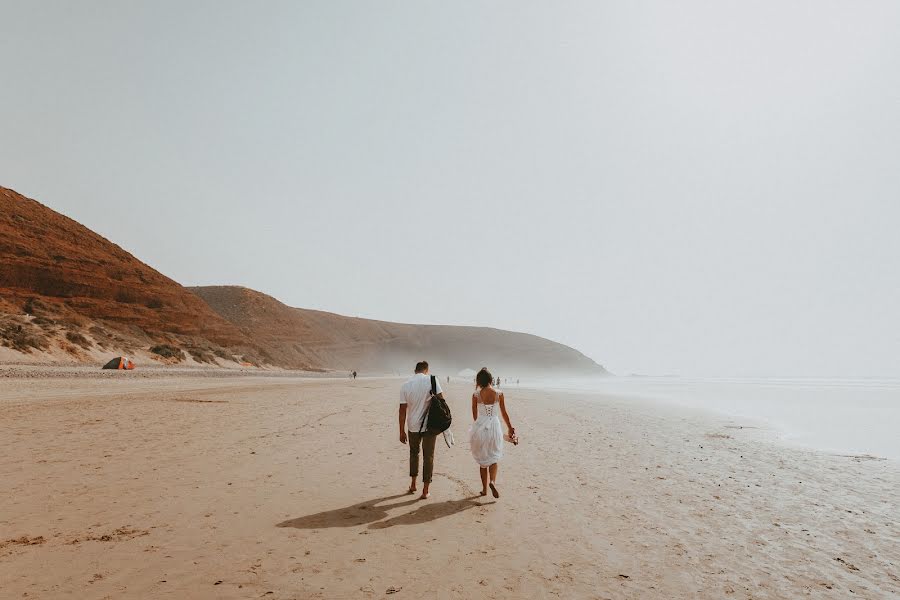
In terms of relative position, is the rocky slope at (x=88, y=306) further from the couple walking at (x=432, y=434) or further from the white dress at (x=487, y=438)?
the white dress at (x=487, y=438)

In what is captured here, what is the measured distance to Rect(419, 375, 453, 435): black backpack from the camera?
7.89m

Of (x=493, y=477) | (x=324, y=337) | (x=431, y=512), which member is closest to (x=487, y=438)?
(x=493, y=477)

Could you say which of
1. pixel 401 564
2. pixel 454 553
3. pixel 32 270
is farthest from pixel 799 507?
pixel 32 270

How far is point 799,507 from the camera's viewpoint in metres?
8.30

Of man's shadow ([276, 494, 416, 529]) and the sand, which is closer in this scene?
the sand

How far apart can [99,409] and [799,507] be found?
789 inches

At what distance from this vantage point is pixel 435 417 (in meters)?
7.88

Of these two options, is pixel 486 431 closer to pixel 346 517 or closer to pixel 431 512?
pixel 431 512

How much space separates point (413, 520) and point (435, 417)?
5.32ft

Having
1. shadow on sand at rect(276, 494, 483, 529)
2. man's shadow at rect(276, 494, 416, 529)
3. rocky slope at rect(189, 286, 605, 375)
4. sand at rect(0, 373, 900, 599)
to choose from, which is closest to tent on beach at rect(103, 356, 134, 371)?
sand at rect(0, 373, 900, 599)

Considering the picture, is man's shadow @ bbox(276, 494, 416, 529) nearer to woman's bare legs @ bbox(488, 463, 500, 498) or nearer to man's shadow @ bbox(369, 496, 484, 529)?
man's shadow @ bbox(369, 496, 484, 529)

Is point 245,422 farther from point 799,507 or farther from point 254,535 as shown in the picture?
point 799,507

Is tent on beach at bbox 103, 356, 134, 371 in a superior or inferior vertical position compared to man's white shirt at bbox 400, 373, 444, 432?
superior

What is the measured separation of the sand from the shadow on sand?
4cm
